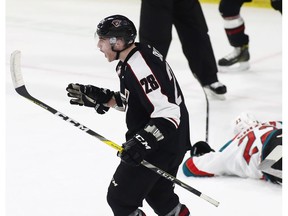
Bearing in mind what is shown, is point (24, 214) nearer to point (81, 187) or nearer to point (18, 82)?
point (81, 187)

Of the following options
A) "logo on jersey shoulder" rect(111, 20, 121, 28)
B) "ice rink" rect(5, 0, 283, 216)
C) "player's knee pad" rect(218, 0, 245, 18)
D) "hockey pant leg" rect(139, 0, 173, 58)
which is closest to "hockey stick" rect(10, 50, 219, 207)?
"logo on jersey shoulder" rect(111, 20, 121, 28)

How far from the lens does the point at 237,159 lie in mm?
2312

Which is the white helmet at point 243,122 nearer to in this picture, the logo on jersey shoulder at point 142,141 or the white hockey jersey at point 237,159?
the white hockey jersey at point 237,159

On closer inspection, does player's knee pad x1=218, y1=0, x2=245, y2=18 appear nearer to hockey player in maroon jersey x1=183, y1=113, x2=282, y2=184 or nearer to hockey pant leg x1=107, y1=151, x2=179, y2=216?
hockey player in maroon jersey x1=183, y1=113, x2=282, y2=184

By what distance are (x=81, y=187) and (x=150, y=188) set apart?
0.59 meters

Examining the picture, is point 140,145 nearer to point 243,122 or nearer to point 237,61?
point 243,122

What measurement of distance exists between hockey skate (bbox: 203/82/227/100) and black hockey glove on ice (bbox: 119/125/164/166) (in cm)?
178

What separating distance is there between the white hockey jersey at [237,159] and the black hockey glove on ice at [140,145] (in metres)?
0.76

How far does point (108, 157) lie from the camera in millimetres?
2543

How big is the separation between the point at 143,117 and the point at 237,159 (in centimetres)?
72

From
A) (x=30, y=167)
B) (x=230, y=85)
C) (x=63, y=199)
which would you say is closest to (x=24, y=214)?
(x=63, y=199)

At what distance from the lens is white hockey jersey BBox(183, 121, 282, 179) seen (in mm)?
2287

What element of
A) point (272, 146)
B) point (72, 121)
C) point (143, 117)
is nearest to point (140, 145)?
point (143, 117)

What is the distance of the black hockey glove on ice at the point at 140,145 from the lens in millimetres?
1574
